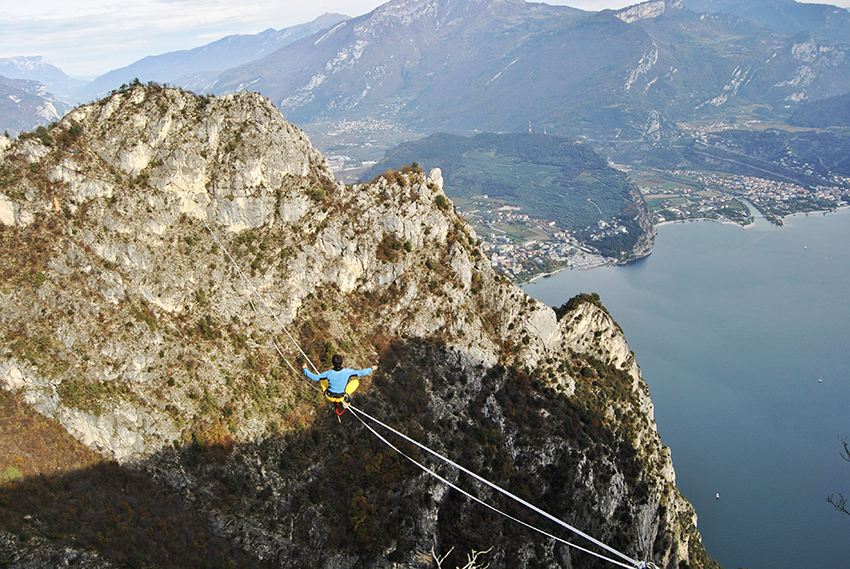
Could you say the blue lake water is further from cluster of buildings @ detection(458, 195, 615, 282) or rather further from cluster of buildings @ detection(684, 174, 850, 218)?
cluster of buildings @ detection(684, 174, 850, 218)

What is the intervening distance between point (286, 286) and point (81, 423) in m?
10.9

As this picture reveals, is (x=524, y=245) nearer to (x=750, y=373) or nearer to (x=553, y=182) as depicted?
(x=750, y=373)

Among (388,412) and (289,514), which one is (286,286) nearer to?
(388,412)

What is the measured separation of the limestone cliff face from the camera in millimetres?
21047

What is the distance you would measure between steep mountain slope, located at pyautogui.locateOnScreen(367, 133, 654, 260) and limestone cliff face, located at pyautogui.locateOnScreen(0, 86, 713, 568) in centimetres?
8159

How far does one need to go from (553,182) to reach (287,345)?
152 meters

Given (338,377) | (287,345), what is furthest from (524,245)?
(338,377)

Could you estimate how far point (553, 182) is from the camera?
164 meters

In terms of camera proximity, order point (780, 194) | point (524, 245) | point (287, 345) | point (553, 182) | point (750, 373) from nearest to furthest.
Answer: point (287, 345) → point (750, 373) → point (524, 245) → point (780, 194) → point (553, 182)

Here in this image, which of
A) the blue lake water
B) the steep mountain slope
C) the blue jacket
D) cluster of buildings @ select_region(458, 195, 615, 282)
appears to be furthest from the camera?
the steep mountain slope

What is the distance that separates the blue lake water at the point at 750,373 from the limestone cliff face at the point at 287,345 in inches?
623

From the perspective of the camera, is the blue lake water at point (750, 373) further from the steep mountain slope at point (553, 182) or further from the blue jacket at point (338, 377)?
the blue jacket at point (338, 377)

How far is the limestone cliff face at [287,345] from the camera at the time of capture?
2105 cm

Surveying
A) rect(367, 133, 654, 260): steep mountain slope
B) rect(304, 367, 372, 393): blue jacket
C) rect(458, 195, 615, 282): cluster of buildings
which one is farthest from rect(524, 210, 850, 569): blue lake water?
rect(304, 367, 372, 393): blue jacket
